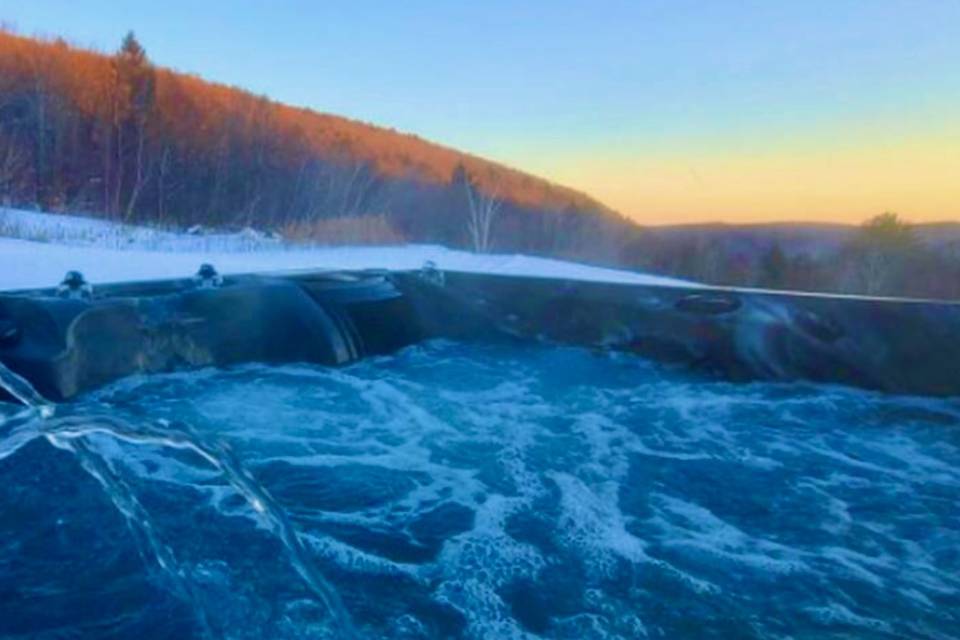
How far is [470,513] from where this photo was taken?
1.58 m

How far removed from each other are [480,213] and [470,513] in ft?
63.4

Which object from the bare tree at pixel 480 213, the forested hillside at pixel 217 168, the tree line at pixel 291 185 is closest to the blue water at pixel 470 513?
the tree line at pixel 291 185

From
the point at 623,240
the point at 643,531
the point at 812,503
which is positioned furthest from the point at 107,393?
the point at 623,240

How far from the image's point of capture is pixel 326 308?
280 centimetres

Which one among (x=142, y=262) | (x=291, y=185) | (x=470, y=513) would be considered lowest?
(x=470, y=513)

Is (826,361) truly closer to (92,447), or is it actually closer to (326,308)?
(326,308)

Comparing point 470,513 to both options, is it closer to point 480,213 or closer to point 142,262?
point 142,262

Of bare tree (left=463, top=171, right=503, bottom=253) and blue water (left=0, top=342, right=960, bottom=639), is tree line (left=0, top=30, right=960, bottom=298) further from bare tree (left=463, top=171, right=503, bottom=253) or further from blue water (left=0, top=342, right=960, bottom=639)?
blue water (left=0, top=342, right=960, bottom=639)

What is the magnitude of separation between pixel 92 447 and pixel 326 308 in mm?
1208

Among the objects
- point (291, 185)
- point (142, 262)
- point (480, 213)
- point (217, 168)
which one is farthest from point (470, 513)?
point (291, 185)

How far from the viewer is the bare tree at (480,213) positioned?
59.2 ft

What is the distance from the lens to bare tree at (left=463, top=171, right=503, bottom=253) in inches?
710

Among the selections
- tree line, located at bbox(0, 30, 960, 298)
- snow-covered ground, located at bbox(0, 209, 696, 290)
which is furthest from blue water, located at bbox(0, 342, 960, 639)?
tree line, located at bbox(0, 30, 960, 298)

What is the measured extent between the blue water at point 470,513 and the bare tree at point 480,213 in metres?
13.6
